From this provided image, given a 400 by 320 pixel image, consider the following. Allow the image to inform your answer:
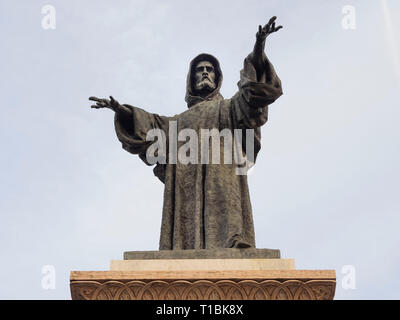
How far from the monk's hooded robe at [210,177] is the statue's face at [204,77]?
0.55 meters

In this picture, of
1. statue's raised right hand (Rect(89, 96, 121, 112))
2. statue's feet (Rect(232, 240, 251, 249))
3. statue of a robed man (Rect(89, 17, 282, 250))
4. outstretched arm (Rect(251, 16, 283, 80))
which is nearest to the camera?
statue's feet (Rect(232, 240, 251, 249))

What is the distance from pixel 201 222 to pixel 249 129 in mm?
1555

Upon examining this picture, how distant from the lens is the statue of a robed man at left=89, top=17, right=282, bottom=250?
32.8 ft

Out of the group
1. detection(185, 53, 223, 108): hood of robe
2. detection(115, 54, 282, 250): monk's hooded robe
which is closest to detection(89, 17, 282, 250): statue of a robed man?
detection(115, 54, 282, 250): monk's hooded robe

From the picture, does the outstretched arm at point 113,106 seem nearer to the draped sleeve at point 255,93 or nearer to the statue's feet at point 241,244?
the draped sleeve at point 255,93

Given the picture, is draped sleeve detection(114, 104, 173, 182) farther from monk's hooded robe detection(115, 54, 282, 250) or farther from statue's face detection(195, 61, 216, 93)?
statue's face detection(195, 61, 216, 93)

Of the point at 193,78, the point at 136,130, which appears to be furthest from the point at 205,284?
the point at 193,78

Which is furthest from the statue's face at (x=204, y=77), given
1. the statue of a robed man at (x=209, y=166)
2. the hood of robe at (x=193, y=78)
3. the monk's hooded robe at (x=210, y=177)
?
the monk's hooded robe at (x=210, y=177)

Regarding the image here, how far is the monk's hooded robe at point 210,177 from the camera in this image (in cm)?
1002

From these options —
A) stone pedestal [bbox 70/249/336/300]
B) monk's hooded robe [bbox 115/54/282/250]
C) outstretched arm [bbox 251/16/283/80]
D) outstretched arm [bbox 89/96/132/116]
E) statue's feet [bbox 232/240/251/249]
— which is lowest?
stone pedestal [bbox 70/249/336/300]
